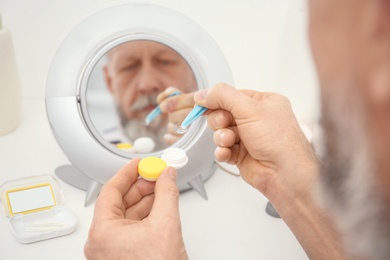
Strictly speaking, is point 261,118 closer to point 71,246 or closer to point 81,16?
point 71,246

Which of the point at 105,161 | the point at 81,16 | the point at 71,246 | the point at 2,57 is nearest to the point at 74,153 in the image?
the point at 105,161

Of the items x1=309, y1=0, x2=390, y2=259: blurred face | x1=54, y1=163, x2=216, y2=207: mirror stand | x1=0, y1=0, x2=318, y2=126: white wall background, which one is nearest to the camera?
x1=309, y1=0, x2=390, y2=259: blurred face

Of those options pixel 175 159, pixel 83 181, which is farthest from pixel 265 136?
pixel 83 181

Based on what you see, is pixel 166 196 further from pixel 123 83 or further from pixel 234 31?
pixel 234 31

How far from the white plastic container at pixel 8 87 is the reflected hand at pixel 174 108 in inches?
12.5

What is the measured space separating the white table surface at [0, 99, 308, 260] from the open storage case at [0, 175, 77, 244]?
0.05 feet

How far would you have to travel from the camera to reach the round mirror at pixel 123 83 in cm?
72

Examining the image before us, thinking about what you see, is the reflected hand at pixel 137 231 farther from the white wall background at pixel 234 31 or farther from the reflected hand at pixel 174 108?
the white wall background at pixel 234 31

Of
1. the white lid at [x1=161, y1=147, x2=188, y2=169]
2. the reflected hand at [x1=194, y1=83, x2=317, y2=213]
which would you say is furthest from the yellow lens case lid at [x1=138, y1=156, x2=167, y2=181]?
the reflected hand at [x1=194, y1=83, x2=317, y2=213]

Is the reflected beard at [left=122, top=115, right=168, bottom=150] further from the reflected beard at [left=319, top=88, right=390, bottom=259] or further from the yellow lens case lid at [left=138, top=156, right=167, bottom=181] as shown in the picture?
the reflected beard at [left=319, top=88, right=390, bottom=259]

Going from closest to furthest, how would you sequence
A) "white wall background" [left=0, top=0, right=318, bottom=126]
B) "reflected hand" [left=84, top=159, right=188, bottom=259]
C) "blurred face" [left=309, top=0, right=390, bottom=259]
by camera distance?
"blurred face" [left=309, top=0, right=390, bottom=259], "reflected hand" [left=84, top=159, right=188, bottom=259], "white wall background" [left=0, top=0, right=318, bottom=126]

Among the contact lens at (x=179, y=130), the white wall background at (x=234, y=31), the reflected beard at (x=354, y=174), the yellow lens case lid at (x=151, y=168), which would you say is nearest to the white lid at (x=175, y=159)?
the yellow lens case lid at (x=151, y=168)

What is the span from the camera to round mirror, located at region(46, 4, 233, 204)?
721 mm

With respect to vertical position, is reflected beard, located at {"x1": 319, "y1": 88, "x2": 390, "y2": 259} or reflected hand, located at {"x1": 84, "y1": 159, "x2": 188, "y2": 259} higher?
reflected beard, located at {"x1": 319, "y1": 88, "x2": 390, "y2": 259}
